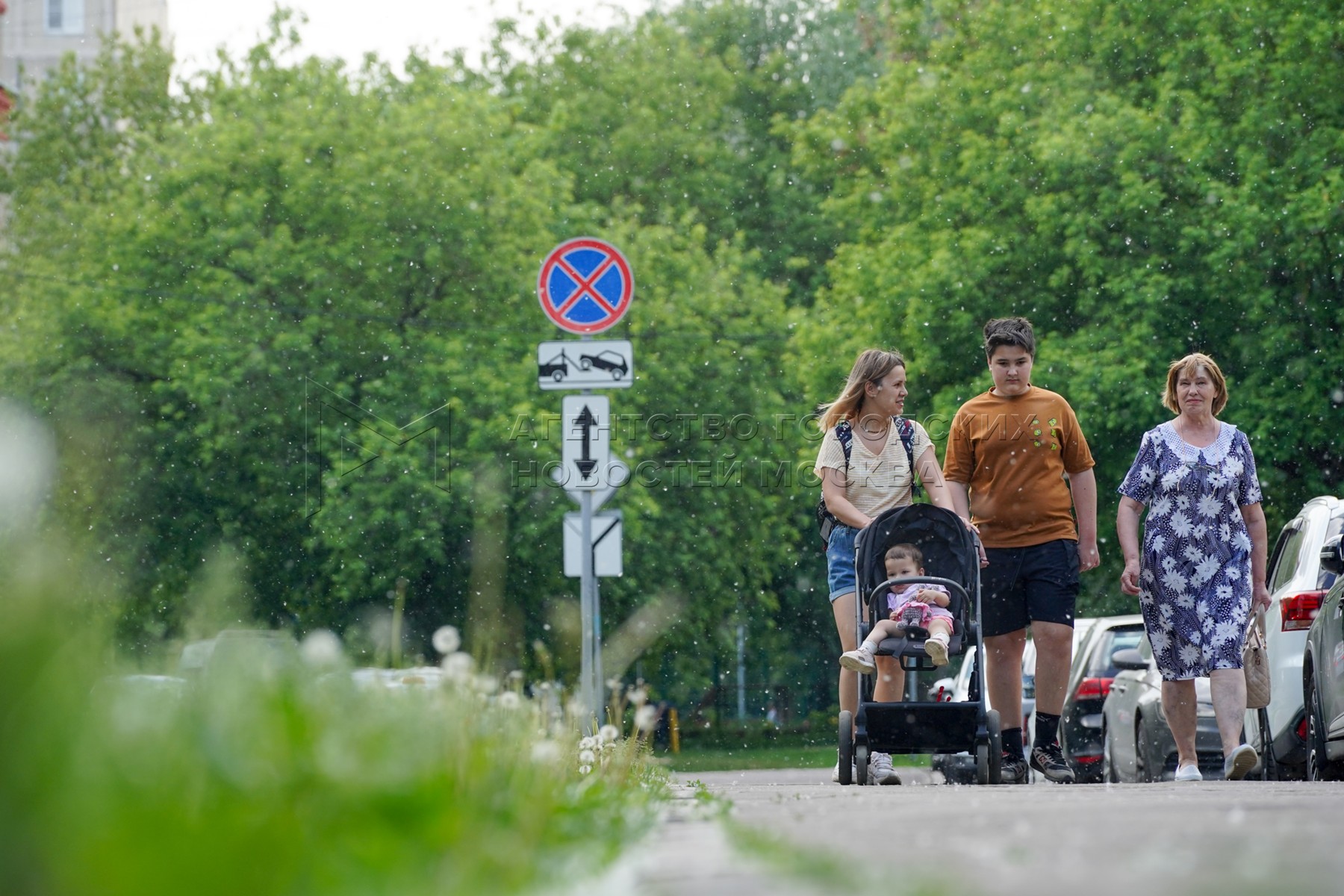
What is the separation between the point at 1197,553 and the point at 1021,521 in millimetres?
794

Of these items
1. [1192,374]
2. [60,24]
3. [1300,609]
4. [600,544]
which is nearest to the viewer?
[1192,374]

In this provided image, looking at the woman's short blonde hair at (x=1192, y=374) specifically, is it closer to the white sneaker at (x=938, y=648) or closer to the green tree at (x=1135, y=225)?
the white sneaker at (x=938, y=648)

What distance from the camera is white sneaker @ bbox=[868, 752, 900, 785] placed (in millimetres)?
8875

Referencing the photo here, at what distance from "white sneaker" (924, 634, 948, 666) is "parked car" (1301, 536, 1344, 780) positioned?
1.76 metres

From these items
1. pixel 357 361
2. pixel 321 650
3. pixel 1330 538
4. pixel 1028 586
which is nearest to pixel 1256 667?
pixel 1330 538

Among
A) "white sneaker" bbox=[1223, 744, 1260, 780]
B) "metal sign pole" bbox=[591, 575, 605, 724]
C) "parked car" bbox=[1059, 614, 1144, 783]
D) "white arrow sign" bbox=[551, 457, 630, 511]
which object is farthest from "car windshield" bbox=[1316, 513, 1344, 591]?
"parked car" bbox=[1059, 614, 1144, 783]

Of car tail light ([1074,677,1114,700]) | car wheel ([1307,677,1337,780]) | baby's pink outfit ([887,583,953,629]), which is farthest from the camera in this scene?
car tail light ([1074,677,1114,700])

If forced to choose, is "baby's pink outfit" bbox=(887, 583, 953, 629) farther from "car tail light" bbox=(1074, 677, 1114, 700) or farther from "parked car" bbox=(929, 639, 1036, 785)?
"car tail light" bbox=(1074, 677, 1114, 700)

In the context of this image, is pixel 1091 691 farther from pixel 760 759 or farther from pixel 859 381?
pixel 760 759

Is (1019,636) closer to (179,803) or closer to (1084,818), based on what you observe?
(1084,818)

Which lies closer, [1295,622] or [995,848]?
[995,848]

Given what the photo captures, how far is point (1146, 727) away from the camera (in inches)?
510

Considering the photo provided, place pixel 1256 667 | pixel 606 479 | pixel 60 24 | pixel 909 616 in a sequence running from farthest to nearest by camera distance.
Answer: pixel 60 24 → pixel 606 479 → pixel 1256 667 → pixel 909 616

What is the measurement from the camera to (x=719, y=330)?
35125mm
